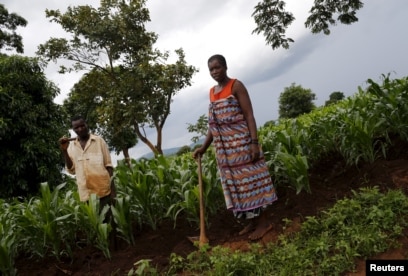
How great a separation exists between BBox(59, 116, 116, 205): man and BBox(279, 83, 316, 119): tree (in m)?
19.8

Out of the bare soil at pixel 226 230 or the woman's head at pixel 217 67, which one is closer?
the woman's head at pixel 217 67

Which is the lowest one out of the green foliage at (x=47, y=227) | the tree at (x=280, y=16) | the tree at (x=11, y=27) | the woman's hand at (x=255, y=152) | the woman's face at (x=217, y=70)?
the green foliage at (x=47, y=227)

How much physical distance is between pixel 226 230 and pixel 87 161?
146 cm

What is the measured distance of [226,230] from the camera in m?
3.68

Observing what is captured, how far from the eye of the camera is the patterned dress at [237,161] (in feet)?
10.9

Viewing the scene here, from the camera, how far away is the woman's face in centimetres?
328

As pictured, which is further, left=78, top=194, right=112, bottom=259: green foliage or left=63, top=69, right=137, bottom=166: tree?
left=63, top=69, right=137, bottom=166: tree

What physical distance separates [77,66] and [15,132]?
10.2 m

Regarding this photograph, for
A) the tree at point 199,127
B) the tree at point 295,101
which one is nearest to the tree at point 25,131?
the tree at point 199,127

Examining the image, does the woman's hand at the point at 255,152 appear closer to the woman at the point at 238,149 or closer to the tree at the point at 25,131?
the woman at the point at 238,149

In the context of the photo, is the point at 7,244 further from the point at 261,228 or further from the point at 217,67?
the point at 217,67

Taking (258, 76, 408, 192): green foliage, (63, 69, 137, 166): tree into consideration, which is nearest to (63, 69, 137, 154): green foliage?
(63, 69, 137, 166): tree

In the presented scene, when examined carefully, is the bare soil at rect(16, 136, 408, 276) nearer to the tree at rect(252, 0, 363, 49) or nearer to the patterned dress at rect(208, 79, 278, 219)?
the patterned dress at rect(208, 79, 278, 219)

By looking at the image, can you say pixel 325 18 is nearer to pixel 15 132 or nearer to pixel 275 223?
pixel 275 223
